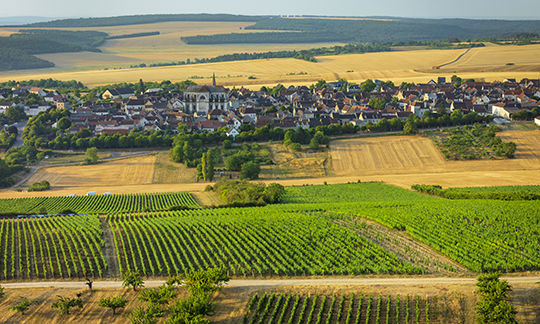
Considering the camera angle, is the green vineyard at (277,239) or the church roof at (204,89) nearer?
the green vineyard at (277,239)

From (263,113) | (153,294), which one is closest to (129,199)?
(153,294)

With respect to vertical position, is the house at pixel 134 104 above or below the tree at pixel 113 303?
below

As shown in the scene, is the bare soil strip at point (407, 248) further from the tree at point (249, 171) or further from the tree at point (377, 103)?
the tree at point (377, 103)

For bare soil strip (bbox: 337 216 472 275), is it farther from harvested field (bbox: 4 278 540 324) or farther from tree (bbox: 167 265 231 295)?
tree (bbox: 167 265 231 295)

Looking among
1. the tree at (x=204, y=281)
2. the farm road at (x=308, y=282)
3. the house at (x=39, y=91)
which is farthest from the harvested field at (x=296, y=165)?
the house at (x=39, y=91)

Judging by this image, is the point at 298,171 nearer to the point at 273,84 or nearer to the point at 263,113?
the point at 263,113

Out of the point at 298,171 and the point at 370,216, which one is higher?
the point at 370,216
